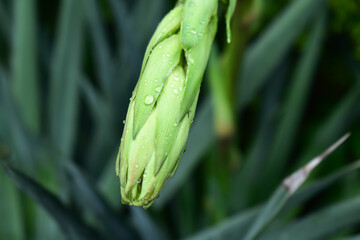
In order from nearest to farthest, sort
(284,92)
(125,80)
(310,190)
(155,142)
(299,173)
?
(155,142)
(299,173)
(310,190)
(125,80)
(284,92)

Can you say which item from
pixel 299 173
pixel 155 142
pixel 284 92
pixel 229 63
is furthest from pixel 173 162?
pixel 284 92

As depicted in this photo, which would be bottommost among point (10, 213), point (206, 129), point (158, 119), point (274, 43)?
point (10, 213)

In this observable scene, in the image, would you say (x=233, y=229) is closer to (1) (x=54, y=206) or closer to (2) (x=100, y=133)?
(1) (x=54, y=206)

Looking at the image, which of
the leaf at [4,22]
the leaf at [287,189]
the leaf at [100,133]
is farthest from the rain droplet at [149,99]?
the leaf at [4,22]

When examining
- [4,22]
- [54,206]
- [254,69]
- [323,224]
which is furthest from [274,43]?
[4,22]

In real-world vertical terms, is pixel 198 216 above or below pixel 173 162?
below

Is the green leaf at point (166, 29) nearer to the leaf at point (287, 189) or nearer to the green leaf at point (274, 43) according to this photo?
the leaf at point (287, 189)

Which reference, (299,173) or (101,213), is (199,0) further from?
(101,213)
